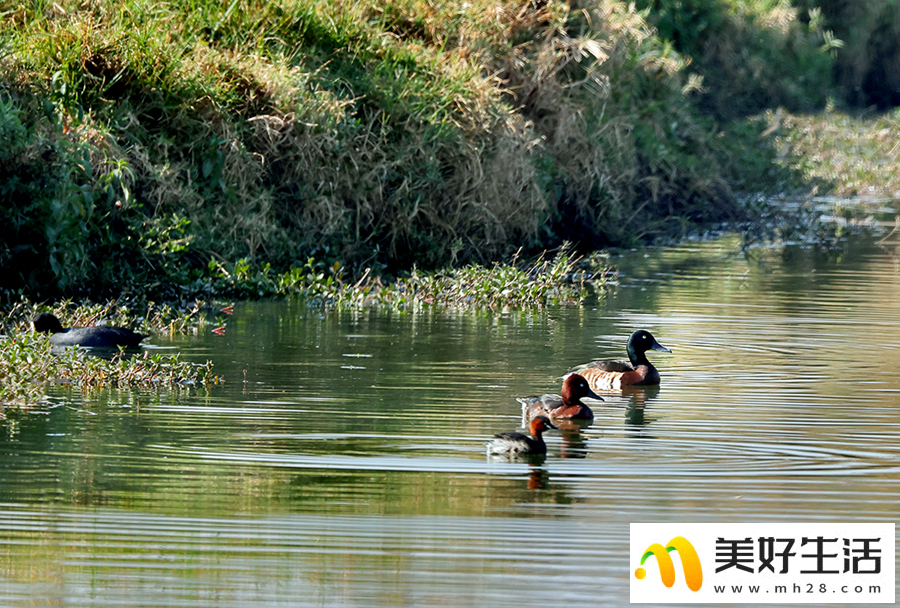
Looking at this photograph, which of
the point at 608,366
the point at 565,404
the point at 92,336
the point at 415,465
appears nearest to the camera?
the point at 415,465

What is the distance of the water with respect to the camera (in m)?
7.11

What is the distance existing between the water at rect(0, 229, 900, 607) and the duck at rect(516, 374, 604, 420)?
6.4 inches

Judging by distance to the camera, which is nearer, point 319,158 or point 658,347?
point 658,347

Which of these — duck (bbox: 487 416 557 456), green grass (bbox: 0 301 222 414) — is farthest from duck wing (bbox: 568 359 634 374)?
green grass (bbox: 0 301 222 414)

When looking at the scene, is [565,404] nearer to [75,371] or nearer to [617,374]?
[617,374]

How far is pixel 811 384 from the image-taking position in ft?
40.8

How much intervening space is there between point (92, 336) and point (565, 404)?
14.7 feet

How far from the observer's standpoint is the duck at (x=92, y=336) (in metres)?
13.0

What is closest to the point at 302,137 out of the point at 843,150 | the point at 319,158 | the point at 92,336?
the point at 319,158

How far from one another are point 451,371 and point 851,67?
104ft

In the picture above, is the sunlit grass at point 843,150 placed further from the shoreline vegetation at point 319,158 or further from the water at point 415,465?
the water at point 415,465

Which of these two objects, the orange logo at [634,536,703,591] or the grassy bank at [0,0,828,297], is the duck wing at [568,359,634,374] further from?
the grassy bank at [0,0,828,297]

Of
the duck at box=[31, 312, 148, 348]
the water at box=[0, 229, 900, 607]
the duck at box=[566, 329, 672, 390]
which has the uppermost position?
the duck at box=[31, 312, 148, 348]

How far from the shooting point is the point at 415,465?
9.19 metres
